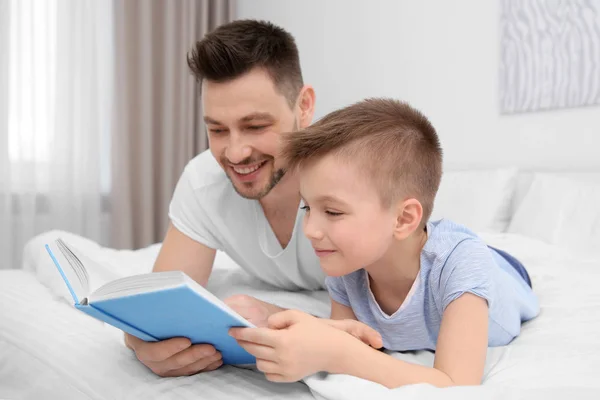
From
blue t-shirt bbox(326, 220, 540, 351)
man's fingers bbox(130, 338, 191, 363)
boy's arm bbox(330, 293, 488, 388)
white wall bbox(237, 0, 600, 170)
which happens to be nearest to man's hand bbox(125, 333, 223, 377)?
man's fingers bbox(130, 338, 191, 363)

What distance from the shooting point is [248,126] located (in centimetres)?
136

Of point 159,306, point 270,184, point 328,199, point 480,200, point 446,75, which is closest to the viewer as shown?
point 159,306

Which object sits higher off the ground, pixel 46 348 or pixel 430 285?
pixel 430 285

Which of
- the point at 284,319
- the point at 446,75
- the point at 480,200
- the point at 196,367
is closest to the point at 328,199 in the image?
the point at 284,319

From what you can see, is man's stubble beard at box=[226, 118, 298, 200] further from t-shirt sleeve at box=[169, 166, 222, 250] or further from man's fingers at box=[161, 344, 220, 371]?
man's fingers at box=[161, 344, 220, 371]

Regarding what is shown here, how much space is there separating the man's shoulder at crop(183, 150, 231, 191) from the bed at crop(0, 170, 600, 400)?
0.30 m

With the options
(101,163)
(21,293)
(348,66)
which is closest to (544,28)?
(348,66)

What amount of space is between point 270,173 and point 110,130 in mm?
2352

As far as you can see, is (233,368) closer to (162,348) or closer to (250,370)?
(250,370)

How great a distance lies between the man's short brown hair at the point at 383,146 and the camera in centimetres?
101

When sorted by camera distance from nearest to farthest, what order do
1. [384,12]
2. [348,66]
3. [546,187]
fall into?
[546,187] → [384,12] → [348,66]

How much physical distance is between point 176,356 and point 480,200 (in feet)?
5.68

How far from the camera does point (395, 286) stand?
3.77 ft

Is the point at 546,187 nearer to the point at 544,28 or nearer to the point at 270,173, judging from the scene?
the point at 544,28
